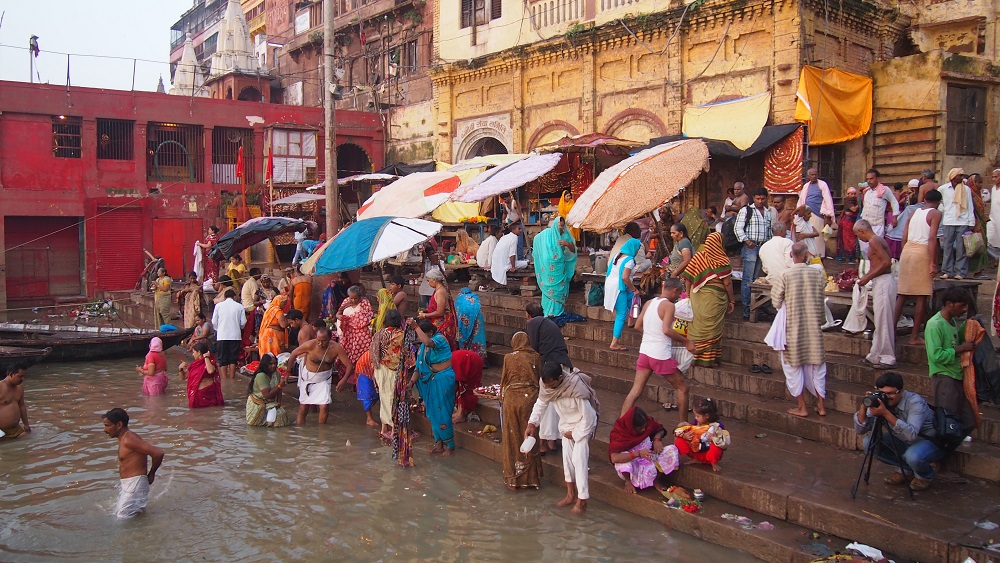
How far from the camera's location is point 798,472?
19.7 feet

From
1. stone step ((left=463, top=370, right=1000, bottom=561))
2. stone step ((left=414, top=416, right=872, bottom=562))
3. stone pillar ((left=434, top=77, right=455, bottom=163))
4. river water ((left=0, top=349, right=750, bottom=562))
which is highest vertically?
stone pillar ((left=434, top=77, right=455, bottom=163))

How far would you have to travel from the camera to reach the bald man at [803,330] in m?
6.70

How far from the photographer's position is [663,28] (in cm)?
1588

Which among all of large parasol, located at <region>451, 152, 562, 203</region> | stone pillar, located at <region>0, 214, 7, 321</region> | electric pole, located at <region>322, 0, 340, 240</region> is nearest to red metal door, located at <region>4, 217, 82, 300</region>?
stone pillar, located at <region>0, 214, 7, 321</region>

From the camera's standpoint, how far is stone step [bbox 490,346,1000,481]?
5.82 m

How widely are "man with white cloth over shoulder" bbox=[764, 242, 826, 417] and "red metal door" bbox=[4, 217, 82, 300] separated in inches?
856

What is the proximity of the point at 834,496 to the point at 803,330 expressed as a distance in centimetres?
171

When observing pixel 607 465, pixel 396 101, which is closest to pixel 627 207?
pixel 607 465

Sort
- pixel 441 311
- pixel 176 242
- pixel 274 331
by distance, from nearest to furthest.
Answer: pixel 441 311, pixel 274 331, pixel 176 242

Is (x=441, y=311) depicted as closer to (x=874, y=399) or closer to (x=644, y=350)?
(x=644, y=350)

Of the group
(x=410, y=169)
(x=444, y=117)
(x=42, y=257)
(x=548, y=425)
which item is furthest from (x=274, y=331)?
(x=42, y=257)

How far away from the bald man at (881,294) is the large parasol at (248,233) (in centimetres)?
1155

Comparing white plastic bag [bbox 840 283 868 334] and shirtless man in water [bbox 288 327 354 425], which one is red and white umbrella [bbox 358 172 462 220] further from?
white plastic bag [bbox 840 283 868 334]

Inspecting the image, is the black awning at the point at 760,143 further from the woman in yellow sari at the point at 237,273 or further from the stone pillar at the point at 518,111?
the woman in yellow sari at the point at 237,273
